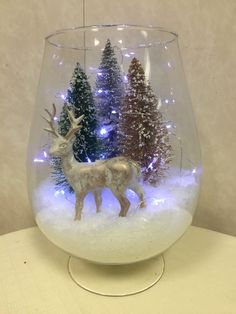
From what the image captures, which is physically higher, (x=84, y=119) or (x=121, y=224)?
(x=84, y=119)

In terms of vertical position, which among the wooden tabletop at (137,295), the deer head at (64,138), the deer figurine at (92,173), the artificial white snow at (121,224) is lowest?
the wooden tabletop at (137,295)

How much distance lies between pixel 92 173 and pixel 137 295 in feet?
0.63

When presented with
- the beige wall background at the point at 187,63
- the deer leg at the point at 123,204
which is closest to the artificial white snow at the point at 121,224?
the deer leg at the point at 123,204

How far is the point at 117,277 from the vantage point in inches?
22.7

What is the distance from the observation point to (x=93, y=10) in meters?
0.73

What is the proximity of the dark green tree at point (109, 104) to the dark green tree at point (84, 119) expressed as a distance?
0.03 ft

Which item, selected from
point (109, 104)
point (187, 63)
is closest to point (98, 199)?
point (109, 104)

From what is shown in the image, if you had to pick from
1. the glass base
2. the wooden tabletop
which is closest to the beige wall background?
the wooden tabletop

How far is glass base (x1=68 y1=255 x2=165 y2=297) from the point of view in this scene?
1.80 feet

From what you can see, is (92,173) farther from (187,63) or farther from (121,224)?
(187,63)

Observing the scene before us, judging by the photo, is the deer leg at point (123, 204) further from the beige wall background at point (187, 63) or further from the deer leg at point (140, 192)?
the beige wall background at point (187, 63)

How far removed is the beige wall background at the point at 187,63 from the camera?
683 millimetres

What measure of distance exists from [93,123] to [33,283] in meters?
0.27

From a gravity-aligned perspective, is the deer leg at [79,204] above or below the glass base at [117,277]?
above
